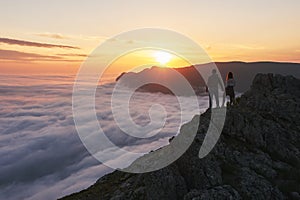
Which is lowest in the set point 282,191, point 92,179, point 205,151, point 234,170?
point 92,179

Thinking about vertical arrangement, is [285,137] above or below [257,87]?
below

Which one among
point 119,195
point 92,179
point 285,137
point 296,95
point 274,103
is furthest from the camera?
point 92,179

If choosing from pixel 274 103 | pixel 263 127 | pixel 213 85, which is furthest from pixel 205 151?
pixel 274 103

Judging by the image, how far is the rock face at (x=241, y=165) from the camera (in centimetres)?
1900

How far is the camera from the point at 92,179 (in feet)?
595

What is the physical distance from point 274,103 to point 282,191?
11.5 meters

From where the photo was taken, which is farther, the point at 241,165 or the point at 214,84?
the point at 214,84

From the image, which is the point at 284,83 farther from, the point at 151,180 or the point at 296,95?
the point at 151,180

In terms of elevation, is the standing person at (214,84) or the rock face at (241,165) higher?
the standing person at (214,84)

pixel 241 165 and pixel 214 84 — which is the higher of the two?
pixel 214 84

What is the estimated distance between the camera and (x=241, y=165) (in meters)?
21.4

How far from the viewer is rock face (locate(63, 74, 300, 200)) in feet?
62.4

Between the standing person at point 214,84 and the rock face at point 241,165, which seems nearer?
the rock face at point 241,165

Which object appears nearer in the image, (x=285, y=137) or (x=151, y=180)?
(x=151, y=180)
